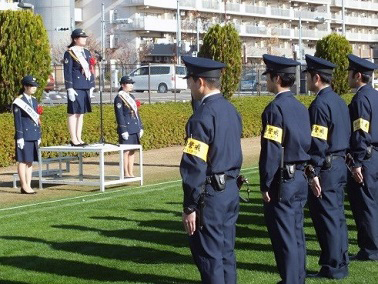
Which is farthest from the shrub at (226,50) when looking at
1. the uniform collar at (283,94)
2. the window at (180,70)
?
the uniform collar at (283,94)

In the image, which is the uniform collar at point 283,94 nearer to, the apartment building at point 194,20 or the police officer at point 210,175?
the police officer at point 210,175

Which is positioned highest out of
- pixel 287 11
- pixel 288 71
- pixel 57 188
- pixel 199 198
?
pixel 287 11

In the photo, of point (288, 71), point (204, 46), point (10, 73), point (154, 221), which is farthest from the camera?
point (204, 46)

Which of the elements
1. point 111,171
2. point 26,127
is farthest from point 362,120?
point 111,171

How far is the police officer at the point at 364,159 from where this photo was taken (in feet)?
32.2

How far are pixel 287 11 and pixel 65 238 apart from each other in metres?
81.7

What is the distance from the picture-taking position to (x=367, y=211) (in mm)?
9906

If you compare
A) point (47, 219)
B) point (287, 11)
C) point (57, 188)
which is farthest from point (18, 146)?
point (287, 11)

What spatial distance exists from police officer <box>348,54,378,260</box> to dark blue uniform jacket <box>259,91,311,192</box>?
1.72 metres

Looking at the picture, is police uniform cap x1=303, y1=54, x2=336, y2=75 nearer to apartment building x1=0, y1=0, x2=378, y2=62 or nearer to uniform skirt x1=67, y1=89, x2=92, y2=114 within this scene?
uniform skirt x1=67, y1=89, x2=92, y2=114

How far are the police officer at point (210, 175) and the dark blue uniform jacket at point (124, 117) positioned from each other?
10.3 m

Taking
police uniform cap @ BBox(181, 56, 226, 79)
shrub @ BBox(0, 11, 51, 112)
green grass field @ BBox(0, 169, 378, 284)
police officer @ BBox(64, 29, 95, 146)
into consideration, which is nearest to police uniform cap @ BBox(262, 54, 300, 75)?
police uniform cap @ BBox(181, 56, 226, 79)

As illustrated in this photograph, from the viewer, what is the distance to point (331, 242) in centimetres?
900

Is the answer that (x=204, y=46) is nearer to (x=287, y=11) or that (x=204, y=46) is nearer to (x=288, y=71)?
(x=288, y=71)
